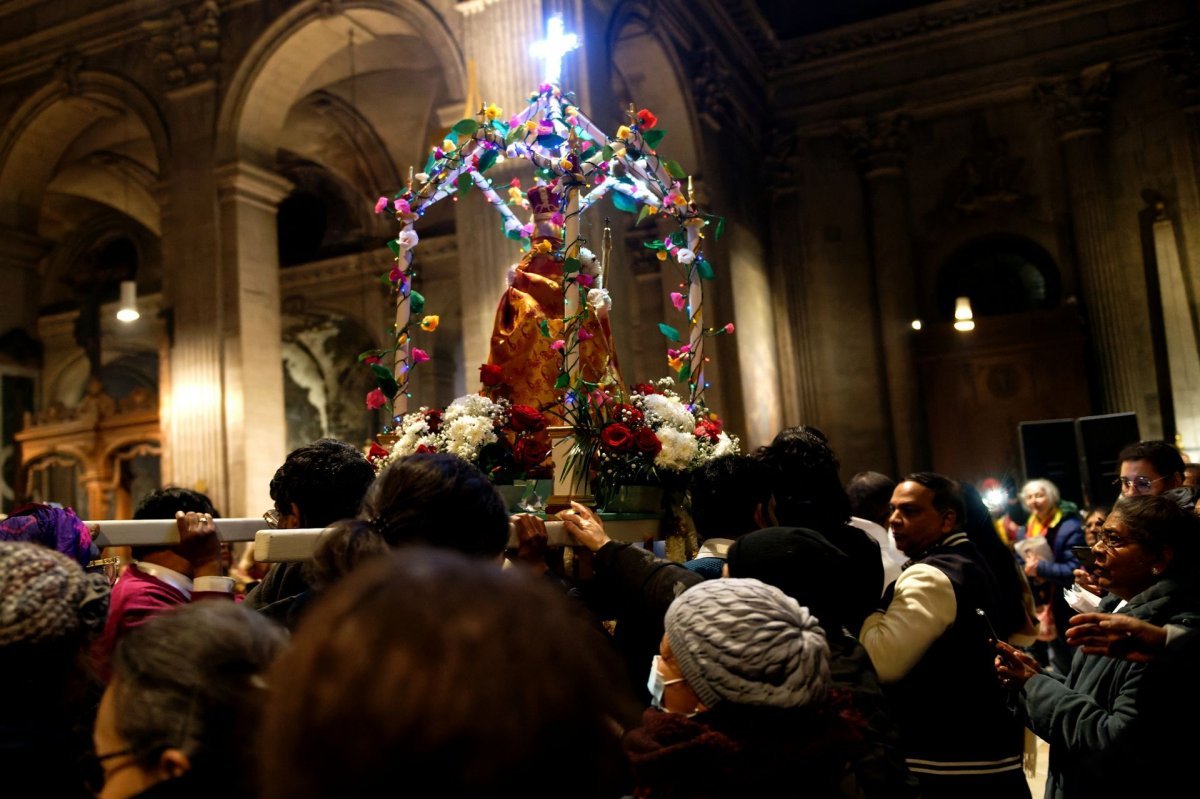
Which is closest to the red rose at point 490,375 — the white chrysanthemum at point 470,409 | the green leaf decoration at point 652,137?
the white chrysanthemum at point 470,409

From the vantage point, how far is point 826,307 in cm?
1438

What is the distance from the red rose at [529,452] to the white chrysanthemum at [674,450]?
471 millimetres

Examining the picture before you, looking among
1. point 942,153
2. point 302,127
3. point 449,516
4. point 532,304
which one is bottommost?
A: point 449,516

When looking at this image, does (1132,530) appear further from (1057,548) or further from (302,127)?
(302,127)

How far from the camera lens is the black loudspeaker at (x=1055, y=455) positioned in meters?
8.94

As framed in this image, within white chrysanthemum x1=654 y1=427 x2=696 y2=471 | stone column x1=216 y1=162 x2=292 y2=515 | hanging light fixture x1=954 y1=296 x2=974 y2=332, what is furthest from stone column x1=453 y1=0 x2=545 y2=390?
hanging light fixture x1=954 y1=296 x2=974 y2=332

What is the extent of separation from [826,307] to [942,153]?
9.22ft

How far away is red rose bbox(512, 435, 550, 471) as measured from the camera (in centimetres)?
398

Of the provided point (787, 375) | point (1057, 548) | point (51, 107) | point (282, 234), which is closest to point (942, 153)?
point (787, 375)

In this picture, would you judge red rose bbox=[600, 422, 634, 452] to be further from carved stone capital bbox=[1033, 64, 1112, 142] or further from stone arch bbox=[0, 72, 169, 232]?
carved stone capital bbox=[1033, 64, 1112, 142]

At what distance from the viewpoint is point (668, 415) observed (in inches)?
164

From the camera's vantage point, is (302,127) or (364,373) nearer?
(302,127)

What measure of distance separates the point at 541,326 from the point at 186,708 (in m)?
3.18

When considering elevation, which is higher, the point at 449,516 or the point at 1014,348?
the point at 1014,348
